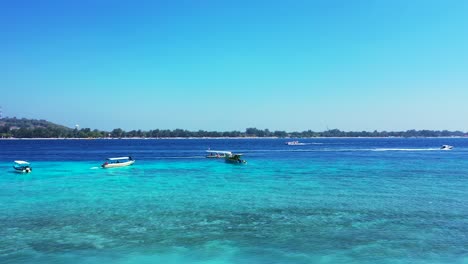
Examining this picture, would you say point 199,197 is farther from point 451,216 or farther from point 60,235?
point 451,216

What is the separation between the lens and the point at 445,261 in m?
18.5

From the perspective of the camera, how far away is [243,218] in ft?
88.8

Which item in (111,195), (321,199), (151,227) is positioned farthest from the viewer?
(111,195)

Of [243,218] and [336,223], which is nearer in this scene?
[336,223]

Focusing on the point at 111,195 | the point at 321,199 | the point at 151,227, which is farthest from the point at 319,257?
the point at 111,195

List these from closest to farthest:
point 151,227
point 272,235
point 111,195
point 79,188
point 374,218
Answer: point 272,235
point 151,227
point 374,218
point 111,195
point 79,188

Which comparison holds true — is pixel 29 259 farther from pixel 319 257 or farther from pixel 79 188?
pixel 79 188

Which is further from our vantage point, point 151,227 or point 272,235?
point 151,227

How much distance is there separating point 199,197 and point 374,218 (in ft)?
50.1

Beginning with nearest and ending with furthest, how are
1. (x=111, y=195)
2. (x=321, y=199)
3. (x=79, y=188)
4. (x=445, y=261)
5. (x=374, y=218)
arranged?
(x=445, y=261)
(x=374, y=218)
(x=321, y=199)
(x=111, y=195)
(x=79, y=188)

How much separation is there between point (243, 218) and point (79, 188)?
2308cm

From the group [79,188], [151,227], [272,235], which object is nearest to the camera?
[272,235]

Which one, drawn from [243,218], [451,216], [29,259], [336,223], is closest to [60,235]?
[29,259]

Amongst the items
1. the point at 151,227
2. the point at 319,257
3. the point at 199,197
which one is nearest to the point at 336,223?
the point at 319,257
